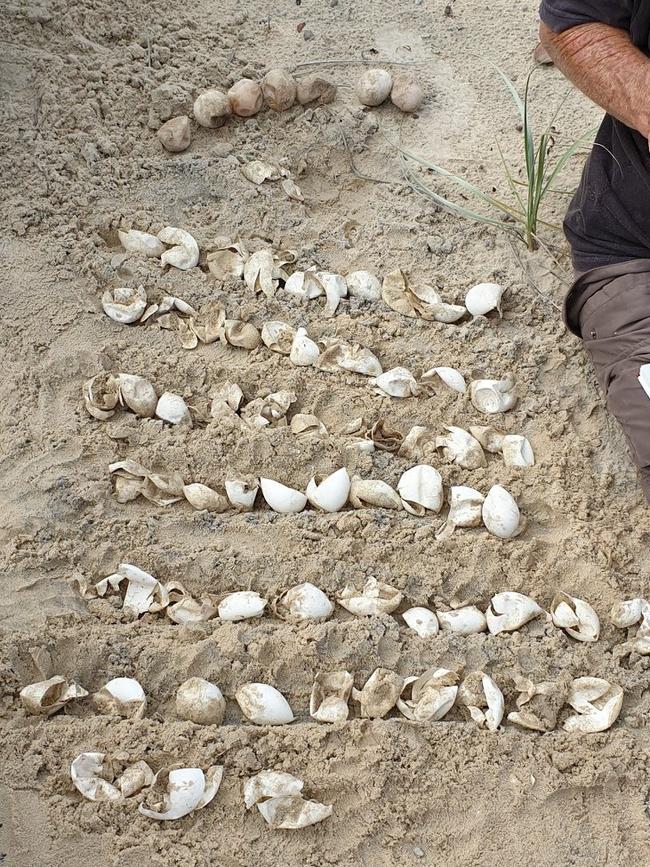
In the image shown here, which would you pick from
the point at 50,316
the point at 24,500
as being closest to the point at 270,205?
the point at 50,316

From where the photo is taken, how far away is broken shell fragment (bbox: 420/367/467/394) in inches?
95.7

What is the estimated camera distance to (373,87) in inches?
126

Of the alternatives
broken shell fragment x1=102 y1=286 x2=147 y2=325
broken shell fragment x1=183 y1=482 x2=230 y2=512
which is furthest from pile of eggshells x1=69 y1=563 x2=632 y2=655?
broken shell fragment x1=102 y1=286 x2=147 y2=325


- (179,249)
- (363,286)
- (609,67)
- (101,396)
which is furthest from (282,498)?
(609,67)

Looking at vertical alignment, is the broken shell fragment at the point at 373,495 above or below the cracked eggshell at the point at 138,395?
below

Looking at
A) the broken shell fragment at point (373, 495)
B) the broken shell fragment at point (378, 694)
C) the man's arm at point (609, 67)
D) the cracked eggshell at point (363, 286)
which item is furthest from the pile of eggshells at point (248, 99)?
the broken shell fragment at point (378, 694)

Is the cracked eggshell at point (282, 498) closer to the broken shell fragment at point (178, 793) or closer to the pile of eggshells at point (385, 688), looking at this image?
the pile of eggshells at point (385, 688)

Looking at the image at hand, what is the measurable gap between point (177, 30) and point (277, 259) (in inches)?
46.0

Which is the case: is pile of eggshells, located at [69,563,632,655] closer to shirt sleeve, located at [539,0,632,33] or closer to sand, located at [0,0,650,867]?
sand, located at [0,0,650,867]

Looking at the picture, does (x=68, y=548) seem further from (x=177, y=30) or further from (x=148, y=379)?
(x=177, y=30)

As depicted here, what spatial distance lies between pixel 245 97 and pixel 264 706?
208 centimetres

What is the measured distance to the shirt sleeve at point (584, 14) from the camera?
7.22ft

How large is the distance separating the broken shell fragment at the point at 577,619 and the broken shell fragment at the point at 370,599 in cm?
34

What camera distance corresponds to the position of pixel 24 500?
2121 mm
